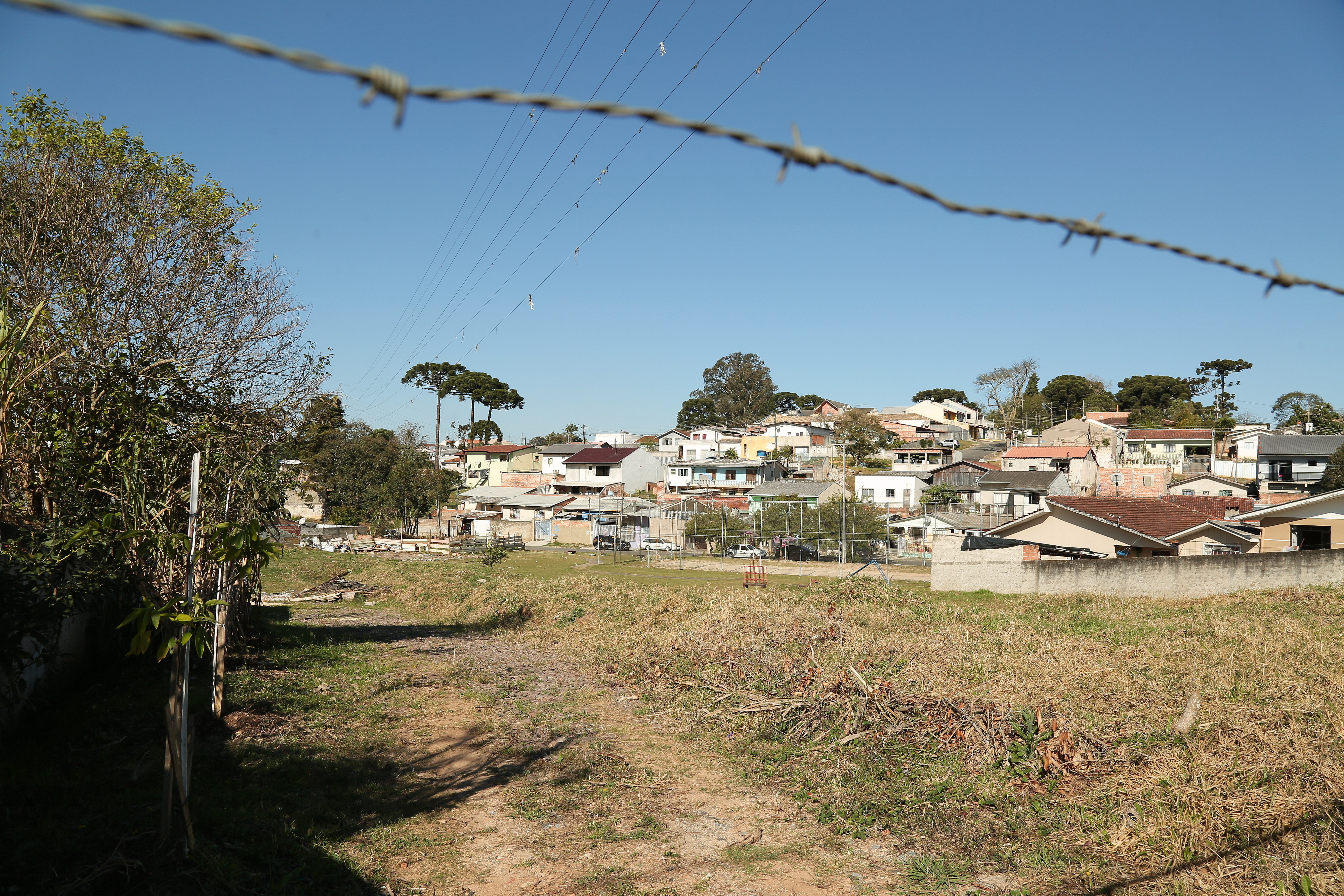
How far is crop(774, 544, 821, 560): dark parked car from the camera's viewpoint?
130 ft

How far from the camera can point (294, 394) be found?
18312 mm

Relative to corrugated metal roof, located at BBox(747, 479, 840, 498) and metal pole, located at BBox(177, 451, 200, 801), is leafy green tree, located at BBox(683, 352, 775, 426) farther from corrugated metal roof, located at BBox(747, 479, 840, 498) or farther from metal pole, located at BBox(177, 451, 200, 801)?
metal pole, located at BBox(177, 451, 200, 801)

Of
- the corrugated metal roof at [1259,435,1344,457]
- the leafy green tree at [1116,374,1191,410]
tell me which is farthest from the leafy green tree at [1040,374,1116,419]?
the corrugated metal roof at [1259,435,1344,457]

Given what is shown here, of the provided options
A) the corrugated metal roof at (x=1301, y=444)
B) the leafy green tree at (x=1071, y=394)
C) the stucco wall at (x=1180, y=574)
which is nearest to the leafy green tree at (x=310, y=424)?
the stucco wall at (x=1180, y=574)

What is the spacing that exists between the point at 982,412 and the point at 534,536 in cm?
7752

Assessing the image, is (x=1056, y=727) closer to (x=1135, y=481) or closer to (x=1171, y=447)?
(x=1135, y=481)

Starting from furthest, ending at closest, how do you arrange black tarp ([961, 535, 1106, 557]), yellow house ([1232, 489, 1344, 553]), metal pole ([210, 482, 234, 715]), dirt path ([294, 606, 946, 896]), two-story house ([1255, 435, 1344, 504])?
two-story house ([1255, 435, 1344, 504]) → black tarp ([961, 535, 1106, 557]) → yellow house ([1232, 489, 1344, 553]) → metal pole ([210, 482, 234, 715]) → dirt path ([294, 606, 946, 896])

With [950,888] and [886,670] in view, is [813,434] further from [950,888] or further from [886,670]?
[950,888]

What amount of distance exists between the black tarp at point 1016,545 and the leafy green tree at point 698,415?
238ft

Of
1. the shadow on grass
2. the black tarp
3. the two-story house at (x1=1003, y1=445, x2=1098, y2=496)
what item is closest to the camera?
the shadow on grass

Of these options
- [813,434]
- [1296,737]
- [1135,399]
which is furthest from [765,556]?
[1135,399]

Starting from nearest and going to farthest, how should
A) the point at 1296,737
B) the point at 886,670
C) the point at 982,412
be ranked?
1. the point at 1296,737
2. the point at 886,670
3. the point at 982,412

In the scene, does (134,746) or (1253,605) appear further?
(1253,605)

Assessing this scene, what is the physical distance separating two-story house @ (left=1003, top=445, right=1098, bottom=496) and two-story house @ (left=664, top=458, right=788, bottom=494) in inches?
709
